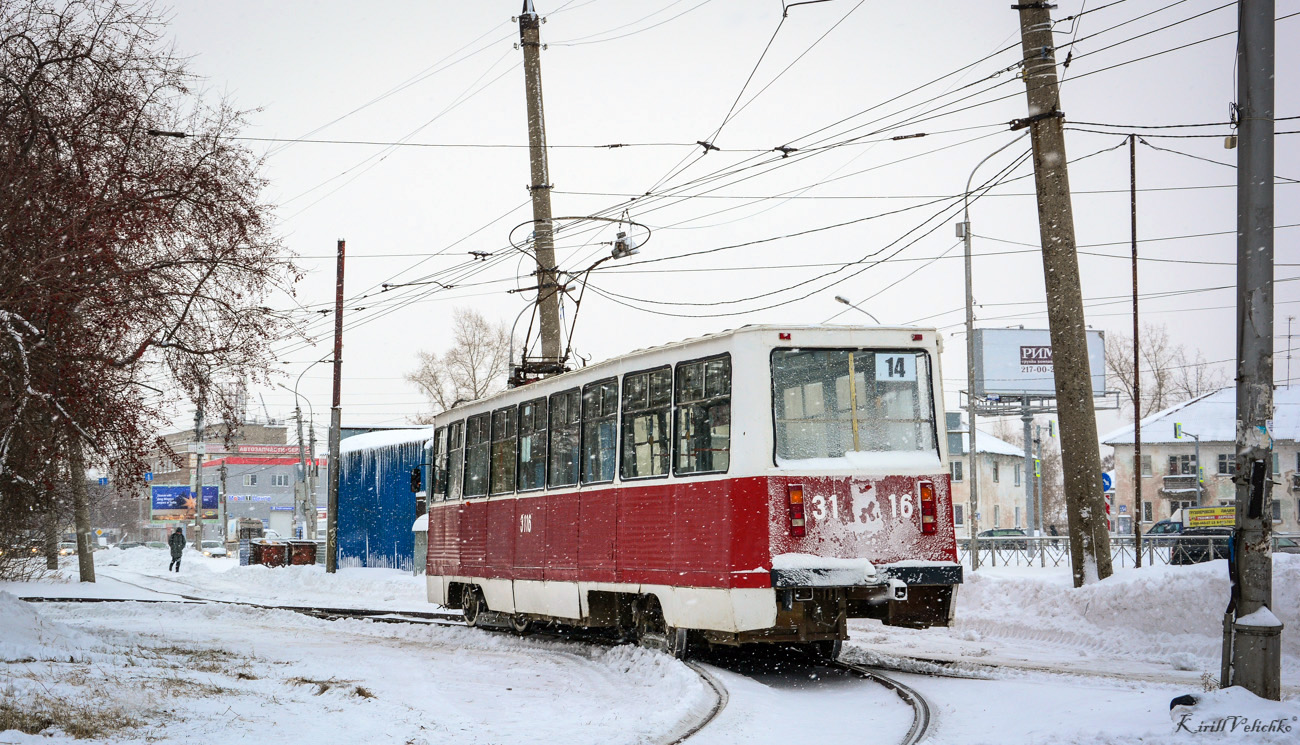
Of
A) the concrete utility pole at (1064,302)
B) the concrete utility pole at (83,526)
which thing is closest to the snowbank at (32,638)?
the concrete utility pole at (83,526)

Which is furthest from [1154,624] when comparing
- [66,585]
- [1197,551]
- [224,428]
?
[66,585]

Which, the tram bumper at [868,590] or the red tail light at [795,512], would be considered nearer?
the tram bumper at [868,590]

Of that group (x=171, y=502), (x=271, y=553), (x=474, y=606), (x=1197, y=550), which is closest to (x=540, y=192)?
(x=474, y=606)

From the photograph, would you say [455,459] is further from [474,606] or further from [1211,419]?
[1211,419]

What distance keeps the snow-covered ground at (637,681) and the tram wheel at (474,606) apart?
39cm

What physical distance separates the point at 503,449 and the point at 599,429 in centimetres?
340

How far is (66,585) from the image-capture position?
3419 centimetres

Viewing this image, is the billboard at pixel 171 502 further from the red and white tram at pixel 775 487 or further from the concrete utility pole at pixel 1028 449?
the red and white tram at pixel 775 487

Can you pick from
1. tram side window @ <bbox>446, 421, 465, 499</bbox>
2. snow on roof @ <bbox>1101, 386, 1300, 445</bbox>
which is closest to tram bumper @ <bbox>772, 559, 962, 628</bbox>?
tram side window @ <bbox>446, 421, 465, 499</bbox>

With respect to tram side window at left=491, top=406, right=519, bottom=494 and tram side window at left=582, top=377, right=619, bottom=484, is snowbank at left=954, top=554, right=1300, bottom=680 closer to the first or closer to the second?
tram side window at left=582, top=377, right=619, bottom=484

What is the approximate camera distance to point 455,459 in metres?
18.9

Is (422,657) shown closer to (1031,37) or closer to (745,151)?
(745,151)

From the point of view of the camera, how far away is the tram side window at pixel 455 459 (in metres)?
18.6

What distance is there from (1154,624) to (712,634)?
5.13 metres
